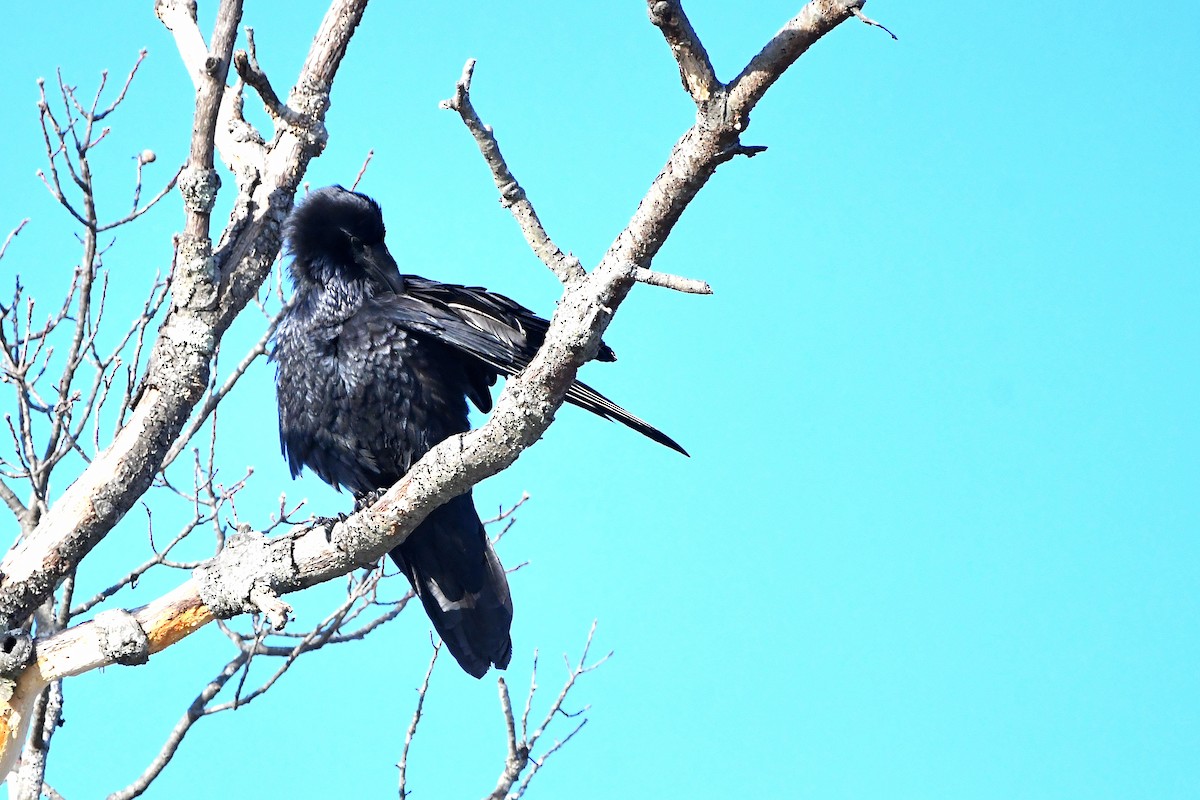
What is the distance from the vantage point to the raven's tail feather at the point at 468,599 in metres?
4.54

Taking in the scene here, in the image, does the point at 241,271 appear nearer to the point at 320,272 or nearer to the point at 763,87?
the point at 320,272

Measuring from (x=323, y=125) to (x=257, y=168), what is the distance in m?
0.30

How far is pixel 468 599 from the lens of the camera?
15.1ft

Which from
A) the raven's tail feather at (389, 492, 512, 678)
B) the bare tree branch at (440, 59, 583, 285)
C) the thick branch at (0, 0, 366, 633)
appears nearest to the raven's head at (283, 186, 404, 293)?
the thick branch at (0, 0, 366, 633)

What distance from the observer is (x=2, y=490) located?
4738 mm

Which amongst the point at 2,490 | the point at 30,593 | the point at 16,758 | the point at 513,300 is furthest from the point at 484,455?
the point at 2,490

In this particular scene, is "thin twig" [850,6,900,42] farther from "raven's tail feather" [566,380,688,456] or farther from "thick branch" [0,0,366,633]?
"thick branch" [0,0,366,633]

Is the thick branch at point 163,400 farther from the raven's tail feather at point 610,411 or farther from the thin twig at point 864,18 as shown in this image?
the thin twig at point 864,18

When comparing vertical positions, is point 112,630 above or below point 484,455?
below

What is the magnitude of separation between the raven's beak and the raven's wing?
68 mm

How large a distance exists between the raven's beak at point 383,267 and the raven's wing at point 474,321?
68 mm

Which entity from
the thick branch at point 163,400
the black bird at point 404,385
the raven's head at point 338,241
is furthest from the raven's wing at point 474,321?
the thick branch at point 163,400

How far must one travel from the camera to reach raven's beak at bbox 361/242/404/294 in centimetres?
465

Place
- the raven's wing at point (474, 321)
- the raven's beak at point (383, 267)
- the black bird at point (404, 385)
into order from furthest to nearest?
the raven's beak at point (383, 267) < the black bird at point (404, 385) < the raven's wing at point (474, 321)
